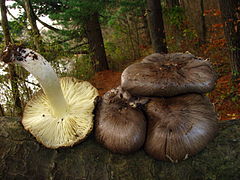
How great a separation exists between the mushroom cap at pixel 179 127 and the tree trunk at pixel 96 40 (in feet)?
22.3

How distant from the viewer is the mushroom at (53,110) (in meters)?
1.92

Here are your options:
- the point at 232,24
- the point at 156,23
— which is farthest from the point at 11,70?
the point at 232,24

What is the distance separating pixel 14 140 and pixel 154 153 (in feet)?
4.51

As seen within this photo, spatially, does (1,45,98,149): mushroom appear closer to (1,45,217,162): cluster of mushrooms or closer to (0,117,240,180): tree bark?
(1,45,217,162): cluster of mushrooms

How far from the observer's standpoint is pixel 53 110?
210 cm

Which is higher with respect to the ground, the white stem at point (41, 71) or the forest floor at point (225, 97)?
the white stem at point (41, 71)

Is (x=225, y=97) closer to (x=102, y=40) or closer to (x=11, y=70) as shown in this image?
(x=11, y=70)

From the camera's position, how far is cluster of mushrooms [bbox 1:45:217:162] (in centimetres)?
179

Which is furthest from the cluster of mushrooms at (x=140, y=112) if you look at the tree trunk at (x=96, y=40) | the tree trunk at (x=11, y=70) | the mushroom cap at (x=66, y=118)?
the tree trunk at (x=96, y=40)

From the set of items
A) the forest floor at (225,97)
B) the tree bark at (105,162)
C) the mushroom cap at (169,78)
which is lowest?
the forest floor at (225,97)

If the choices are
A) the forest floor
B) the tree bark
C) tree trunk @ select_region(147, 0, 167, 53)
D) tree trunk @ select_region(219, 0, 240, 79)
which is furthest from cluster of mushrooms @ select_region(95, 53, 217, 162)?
tree trunk @ select_region(147, 0, 167, 53)

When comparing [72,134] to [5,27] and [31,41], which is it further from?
[31,41]

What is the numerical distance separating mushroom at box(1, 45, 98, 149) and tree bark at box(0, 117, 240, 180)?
0.44ft

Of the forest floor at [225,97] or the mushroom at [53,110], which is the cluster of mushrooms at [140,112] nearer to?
the mushroom at [53,110]
